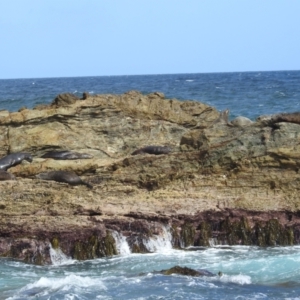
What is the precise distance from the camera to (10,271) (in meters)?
11.9

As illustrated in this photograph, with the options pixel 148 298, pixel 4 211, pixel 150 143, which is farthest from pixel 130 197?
pixel 150 143

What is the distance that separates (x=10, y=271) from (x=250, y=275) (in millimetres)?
3763

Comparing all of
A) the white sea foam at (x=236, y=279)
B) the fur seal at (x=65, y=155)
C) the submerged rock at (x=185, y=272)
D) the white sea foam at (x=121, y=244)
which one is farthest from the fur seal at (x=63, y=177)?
the white sea foam at (x=236, y=279)

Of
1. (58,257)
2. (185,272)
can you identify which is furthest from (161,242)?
(185,272)

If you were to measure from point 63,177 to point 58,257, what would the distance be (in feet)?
8.24

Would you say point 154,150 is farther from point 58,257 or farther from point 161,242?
point 58,257

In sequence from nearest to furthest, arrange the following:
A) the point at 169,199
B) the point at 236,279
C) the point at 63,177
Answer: the point at 236,279 → the point at 169,199 → the point at 63,177

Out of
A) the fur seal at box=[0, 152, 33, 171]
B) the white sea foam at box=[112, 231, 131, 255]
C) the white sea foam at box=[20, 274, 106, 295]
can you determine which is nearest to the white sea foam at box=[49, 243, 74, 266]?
the white sea foam at box=[112, 231, 131, 255]

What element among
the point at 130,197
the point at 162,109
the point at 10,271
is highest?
the point at 162,109

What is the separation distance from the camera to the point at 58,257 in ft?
41.3

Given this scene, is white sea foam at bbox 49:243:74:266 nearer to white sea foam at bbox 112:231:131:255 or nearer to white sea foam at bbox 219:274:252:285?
white sea foam at bbox 112:231:131:255

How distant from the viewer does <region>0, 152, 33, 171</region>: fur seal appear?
1658 cm

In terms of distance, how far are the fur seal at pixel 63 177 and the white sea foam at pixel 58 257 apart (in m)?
1.94

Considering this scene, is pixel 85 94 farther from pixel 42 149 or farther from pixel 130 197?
pixel 130 197
